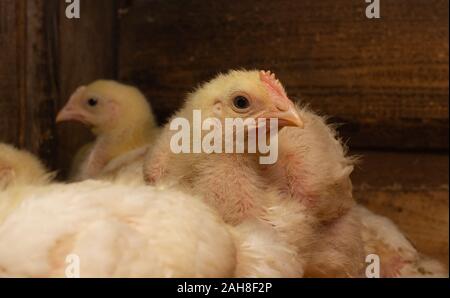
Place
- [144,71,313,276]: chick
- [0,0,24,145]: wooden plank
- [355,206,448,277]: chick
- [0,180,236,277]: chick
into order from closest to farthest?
[0,180,236,277]: chick, [144,71,313,276]: chick, [0,0,24,145]: wooden plank, [355,206,448,277]: chick

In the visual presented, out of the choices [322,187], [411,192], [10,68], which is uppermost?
[10,68]

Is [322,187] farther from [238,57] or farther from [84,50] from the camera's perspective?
[84,50]

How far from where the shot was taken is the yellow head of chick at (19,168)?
148cm

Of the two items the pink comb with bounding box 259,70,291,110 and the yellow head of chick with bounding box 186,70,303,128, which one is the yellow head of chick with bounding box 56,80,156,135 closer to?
the yellow head of chick with bounding box 186,70,303,128

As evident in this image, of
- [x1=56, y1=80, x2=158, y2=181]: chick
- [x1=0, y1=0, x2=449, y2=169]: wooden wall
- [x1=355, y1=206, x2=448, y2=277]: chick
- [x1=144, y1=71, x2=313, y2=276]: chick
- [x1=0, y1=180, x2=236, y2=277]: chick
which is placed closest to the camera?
[x1=0, y1=180, x2=236, y2=277]: chick

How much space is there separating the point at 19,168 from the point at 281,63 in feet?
2.51

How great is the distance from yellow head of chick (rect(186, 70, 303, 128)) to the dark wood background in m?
0.17

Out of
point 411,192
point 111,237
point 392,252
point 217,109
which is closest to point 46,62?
point 217,109

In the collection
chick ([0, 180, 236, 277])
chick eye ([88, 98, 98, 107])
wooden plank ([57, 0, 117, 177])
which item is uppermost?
wooden plank ([57, 0, 117, 177])

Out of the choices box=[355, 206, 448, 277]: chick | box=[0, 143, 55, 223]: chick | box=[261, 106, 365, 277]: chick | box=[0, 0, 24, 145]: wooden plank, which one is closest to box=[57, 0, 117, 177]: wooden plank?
box=[0, 0, 24, 145]: wooden plank

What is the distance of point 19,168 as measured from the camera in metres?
→ 1.54

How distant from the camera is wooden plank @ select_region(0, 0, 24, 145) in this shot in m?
1.61

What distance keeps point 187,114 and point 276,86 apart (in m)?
0.23

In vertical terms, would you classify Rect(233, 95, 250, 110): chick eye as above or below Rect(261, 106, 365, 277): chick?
above
